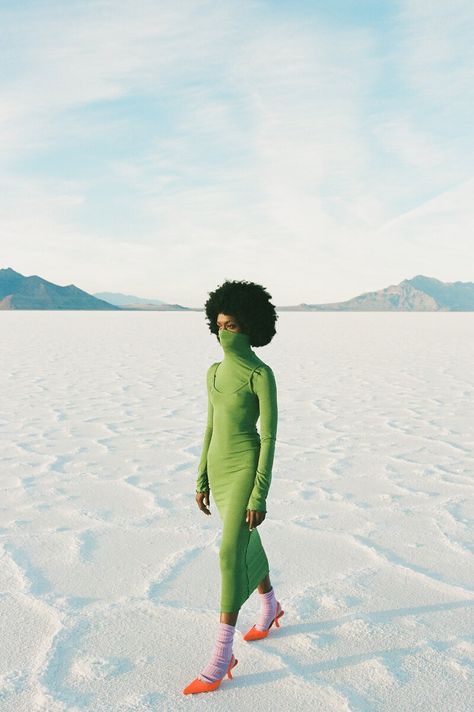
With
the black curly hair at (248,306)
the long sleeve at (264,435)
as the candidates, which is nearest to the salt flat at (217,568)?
the long sleeve at (264,435)

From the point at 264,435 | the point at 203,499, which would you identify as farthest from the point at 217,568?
the point at 264,435

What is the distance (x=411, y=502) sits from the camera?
4.73 m

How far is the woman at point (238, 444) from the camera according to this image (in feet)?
8.04

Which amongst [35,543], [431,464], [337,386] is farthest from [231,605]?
[337,386]

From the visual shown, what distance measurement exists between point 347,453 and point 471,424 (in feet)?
7.20

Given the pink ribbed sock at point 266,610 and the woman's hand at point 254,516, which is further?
the pink ribbed sock at point 266,610

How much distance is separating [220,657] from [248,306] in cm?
127

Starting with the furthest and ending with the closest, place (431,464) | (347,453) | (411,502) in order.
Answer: (347,453) → (431,464) → (411,502)

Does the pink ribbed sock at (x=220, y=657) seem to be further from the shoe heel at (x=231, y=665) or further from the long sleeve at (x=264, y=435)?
the long sleeve at (x=264, y=435)

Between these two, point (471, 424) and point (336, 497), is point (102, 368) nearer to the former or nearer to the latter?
point (471, 424)

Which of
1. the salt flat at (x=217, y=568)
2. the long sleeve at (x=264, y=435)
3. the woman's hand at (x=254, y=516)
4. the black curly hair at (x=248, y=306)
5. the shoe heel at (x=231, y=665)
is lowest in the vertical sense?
the salt flat at (x=217, y=568)

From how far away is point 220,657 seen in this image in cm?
244

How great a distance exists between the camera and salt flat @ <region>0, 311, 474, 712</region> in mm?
2482

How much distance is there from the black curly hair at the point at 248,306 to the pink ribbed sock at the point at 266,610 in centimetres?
104
